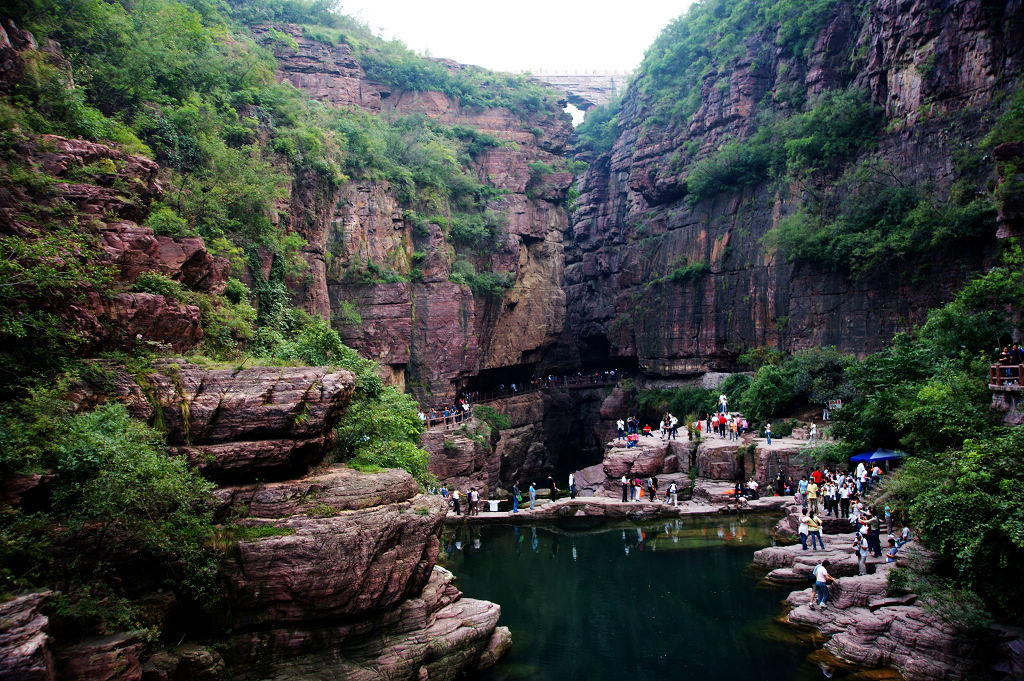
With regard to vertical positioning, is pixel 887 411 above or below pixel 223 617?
above

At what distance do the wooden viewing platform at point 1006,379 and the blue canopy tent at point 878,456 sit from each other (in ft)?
15.7

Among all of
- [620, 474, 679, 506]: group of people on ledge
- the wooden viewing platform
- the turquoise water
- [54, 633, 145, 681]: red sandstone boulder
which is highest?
the wooden viewing platform

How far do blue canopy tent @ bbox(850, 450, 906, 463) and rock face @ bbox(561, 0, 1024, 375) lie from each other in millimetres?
10294

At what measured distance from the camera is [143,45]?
20.0 m

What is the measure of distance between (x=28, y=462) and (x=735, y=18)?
155 ft

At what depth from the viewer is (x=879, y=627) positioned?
472 inches

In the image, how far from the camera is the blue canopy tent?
63.3 ft

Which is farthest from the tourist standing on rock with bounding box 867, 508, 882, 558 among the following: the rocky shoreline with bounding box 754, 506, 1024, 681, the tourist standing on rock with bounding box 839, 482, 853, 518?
the tourist standing on rock with bounding box 839, 482, 853, 518

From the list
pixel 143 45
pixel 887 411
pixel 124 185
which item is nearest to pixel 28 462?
pixel 124 185

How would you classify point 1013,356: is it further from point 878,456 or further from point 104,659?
point 104,659

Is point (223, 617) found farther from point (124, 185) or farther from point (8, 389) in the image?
point (124, 185)

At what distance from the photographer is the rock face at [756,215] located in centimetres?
2675

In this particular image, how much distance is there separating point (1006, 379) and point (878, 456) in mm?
5994

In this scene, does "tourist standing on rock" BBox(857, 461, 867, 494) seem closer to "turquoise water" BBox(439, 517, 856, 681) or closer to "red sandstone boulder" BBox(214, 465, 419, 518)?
"turquoise water" BBox(439, 517, 856, 681)
